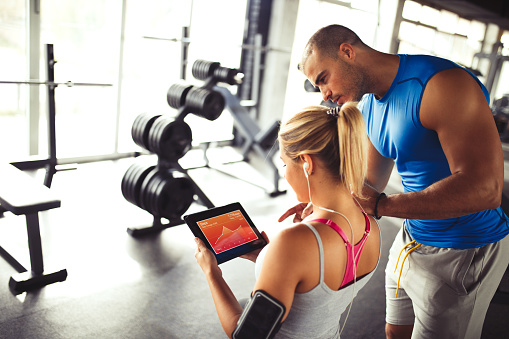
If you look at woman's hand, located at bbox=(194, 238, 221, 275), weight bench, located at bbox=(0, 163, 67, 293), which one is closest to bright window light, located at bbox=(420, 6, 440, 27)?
weight bench, located at bbox=(0, 163, 67, 293)

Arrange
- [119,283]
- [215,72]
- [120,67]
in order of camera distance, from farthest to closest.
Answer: [120,67] < [215,72] < [119,283]

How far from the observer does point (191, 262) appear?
2.64m

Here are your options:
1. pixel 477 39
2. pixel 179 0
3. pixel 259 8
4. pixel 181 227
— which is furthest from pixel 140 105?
pixel 477 39

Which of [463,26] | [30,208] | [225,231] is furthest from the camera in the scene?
[463,26]

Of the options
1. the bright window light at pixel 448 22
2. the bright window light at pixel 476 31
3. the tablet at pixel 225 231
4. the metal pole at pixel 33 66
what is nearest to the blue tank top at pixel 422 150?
the tablet at pixel 225 231

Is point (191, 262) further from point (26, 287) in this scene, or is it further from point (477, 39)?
point (477, 39)

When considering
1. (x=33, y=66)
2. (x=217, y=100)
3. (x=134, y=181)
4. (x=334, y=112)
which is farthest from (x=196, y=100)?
(x=334, y=112)

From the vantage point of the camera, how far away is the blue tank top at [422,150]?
1189mm

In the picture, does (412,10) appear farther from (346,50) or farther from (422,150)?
(422,150)

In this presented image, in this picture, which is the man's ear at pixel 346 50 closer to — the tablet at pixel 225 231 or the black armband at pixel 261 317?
the tablet at pixel 225 231

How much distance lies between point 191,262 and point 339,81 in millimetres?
1687

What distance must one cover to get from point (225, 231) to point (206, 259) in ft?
0.46

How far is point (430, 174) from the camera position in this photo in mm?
1238

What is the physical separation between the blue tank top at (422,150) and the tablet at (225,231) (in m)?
0.49
